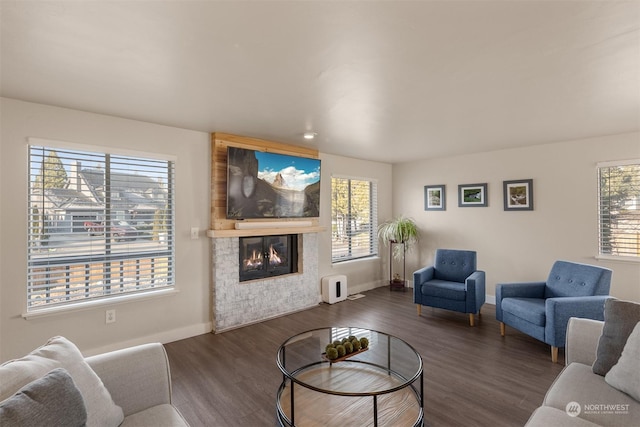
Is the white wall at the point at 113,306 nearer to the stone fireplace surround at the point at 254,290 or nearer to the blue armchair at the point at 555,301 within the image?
the stone fireplace surround at the point at 254,290

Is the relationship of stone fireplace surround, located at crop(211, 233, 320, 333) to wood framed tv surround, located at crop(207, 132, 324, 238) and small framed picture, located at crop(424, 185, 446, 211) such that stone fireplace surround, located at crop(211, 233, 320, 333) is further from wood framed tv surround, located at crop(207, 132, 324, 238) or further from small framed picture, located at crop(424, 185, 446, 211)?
small framed picture, located at crop(424, 185, 446, 211)

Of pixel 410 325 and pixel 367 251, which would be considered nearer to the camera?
pixel 410 325

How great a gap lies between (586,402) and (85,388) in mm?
2331

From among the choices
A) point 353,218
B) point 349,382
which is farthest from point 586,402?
point 353,218

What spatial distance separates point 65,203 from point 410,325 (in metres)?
3.98

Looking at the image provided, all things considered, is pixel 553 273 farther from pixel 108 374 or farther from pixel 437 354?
pixel 108 374

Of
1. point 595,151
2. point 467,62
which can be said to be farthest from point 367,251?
point 467,62

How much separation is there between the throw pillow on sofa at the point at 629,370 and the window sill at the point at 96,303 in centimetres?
374

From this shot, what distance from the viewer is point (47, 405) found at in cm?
107

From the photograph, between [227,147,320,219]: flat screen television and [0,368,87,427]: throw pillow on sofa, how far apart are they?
2768mm

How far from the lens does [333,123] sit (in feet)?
11.3

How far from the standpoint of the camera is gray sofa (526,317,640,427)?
1.46 meters

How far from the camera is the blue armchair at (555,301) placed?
292 centimetres
